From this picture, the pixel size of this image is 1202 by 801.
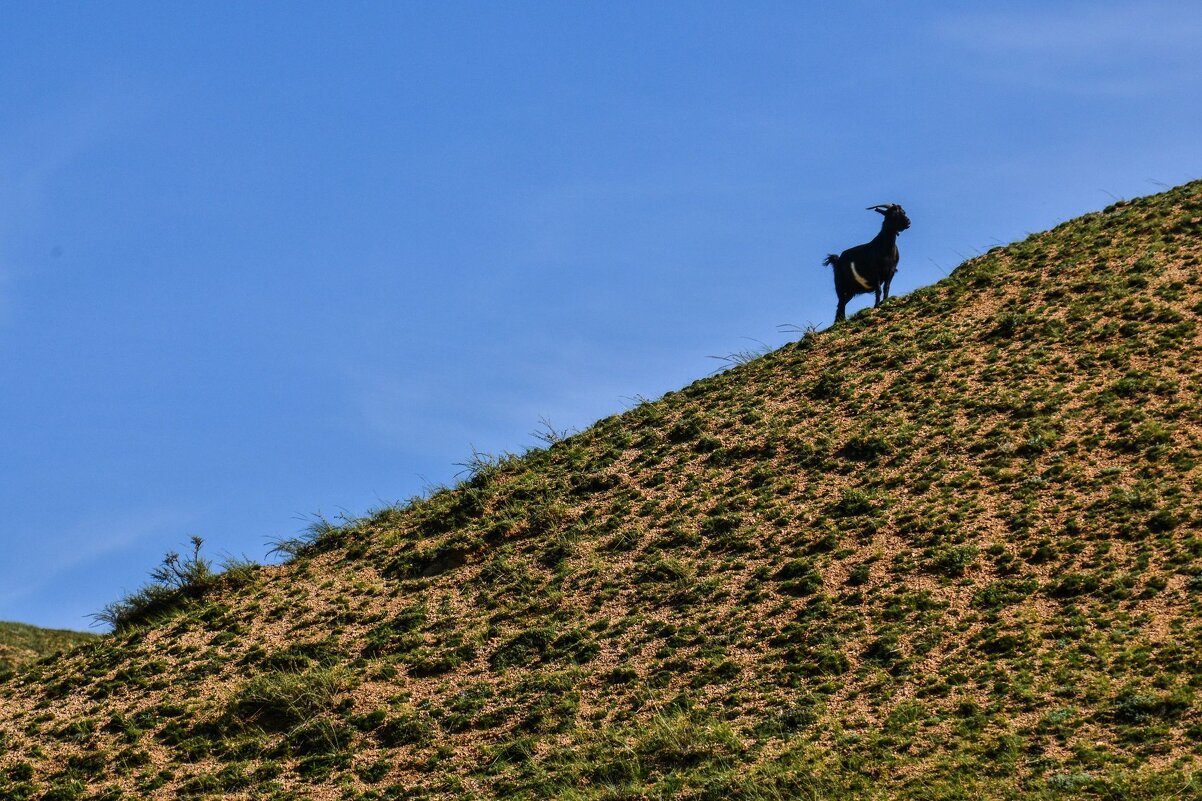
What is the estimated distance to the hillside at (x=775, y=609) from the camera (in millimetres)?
13445

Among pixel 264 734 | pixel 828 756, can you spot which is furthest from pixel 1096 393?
pixel 264 734

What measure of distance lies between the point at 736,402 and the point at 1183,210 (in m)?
9.11

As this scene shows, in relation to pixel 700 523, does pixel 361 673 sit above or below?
below

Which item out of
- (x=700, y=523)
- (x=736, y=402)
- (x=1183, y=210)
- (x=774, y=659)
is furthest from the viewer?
(x=1183, y=210)

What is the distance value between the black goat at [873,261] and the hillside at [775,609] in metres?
1.30

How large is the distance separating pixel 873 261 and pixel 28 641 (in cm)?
1851

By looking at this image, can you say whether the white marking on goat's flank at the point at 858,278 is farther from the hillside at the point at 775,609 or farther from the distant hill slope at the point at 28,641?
the distant hill slope at the point at 28,641

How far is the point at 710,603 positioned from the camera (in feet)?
57.1

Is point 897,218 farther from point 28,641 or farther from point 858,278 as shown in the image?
point 28,641

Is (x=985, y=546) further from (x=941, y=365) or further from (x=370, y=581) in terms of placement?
(x=370, y=581)

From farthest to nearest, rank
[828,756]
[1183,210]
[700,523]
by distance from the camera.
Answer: [1183,210]
[700,523]
[828,756]

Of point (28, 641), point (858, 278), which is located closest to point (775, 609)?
point (858, 278)

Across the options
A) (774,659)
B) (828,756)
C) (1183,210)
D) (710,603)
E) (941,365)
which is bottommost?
(828,756)

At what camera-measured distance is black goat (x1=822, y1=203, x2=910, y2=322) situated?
2570cm
